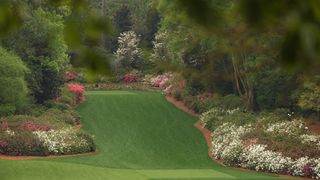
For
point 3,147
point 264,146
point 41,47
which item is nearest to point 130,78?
point 41,47

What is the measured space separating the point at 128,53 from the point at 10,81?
911 inches

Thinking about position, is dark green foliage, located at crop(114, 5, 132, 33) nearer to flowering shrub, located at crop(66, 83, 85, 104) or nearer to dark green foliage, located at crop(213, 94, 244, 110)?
flowering shrub, located at crop(66, 83, 85, 104)

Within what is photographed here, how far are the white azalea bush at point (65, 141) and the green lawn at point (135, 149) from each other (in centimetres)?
73

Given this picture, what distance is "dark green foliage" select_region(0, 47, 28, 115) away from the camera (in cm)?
2647

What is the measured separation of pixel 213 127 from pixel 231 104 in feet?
11.5

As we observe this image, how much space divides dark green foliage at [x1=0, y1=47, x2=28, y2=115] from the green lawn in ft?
13.9

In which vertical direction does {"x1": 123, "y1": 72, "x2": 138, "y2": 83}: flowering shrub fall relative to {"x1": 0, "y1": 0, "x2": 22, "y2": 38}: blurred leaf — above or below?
below

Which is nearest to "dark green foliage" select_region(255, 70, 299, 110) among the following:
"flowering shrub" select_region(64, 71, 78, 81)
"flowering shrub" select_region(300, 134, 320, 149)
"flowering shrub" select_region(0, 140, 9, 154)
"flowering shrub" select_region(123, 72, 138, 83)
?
"flowering shrub" select_region(300, 134, 320, 149)

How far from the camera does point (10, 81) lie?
2644cm

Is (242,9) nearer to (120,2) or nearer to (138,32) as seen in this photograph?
(138,32)

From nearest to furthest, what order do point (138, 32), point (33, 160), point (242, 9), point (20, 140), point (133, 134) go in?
point (242, 9)
point (33, 160)
point (20, 140)
point (133, 134)
point (138, 32)

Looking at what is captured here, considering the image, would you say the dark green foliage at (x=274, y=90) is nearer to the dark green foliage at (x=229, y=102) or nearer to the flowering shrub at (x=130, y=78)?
the dark green foliage at (x=229, y=102)

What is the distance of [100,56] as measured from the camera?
1.89 m

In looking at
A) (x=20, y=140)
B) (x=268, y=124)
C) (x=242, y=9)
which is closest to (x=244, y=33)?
(x=242, y=9)
